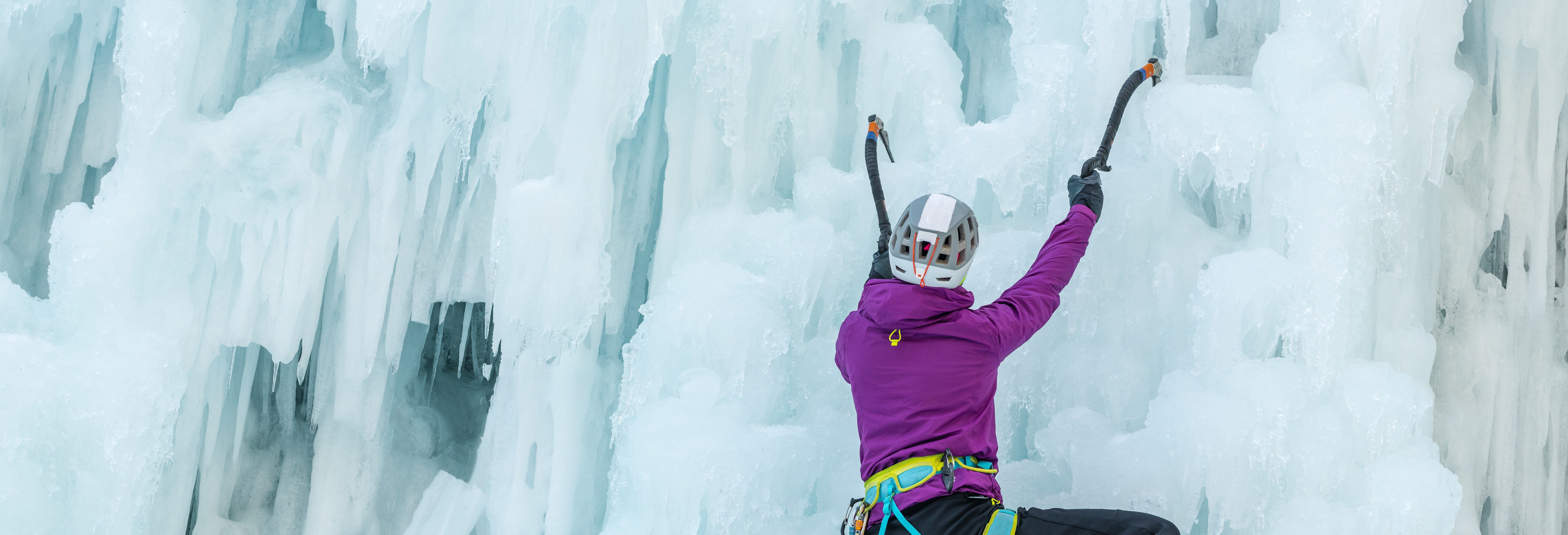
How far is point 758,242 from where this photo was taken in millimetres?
3648

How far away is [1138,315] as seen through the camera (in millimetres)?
3379

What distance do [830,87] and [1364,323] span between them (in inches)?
82.1

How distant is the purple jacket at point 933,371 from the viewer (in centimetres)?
253

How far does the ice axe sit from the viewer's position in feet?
10.0

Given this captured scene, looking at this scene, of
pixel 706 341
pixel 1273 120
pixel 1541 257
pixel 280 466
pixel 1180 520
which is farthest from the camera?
pixel 280 466

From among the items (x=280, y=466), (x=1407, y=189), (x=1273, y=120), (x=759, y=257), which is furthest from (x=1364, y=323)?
(x=280, y=466)

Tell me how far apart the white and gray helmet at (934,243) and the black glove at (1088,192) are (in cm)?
42

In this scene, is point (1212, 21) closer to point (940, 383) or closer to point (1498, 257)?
point (1498, 257)

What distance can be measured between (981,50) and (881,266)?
4.71ft

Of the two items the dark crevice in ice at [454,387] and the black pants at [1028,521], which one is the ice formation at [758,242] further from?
the black pants at [1028,521]

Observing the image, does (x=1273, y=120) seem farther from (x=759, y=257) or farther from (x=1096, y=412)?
(x=759, y=257)

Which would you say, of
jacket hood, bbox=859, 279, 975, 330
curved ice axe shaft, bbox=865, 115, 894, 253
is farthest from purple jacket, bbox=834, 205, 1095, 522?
curved ice axe shaft, bbox=865, 115, 894, 253

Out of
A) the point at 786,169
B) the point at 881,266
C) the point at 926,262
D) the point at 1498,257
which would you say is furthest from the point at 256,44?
the point at 1498,257

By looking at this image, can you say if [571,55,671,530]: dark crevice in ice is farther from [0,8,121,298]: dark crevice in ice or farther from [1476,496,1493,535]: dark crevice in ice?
[1476,496,1493,535]: dark crevice in ice
